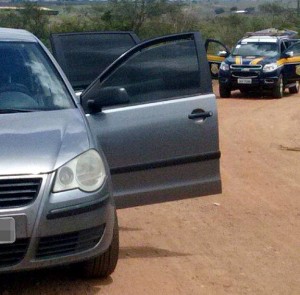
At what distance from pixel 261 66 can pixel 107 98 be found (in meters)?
17.0

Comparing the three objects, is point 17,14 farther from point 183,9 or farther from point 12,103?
point 12,103

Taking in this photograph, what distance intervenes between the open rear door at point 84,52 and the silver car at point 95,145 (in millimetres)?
1392

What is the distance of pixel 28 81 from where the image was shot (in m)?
6.33

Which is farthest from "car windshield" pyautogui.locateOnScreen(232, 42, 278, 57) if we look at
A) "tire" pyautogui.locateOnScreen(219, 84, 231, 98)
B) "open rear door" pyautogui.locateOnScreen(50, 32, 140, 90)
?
"open rear door" pyautogui.locateOnScreen(50, 32, 140, 90)

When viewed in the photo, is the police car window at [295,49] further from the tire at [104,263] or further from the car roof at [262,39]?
the tire at [104,263]

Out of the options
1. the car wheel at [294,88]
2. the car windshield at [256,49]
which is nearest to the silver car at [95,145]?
the car windshield at [256,49]

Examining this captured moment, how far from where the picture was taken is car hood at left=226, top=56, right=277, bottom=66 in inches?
904

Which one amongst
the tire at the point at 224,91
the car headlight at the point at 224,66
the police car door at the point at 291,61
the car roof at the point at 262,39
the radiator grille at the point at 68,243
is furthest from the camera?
the car roof at the point at 262,39

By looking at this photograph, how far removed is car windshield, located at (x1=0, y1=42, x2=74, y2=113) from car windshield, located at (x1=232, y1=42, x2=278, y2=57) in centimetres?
1728

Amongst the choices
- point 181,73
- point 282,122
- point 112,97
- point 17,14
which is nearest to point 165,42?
point 181,73

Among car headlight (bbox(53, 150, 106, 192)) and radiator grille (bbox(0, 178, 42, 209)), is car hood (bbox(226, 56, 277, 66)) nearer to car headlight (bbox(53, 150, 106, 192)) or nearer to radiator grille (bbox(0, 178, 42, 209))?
car headlight (bbox(53, 150, 106, 192))

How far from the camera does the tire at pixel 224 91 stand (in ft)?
75.8

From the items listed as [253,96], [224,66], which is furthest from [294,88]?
[224,66]

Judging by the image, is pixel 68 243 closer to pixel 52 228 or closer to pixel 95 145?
pixel 52 228
